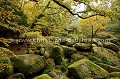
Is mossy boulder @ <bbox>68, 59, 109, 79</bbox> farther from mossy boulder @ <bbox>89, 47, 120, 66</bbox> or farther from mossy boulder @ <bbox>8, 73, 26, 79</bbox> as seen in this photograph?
mossy boulder @ <bbox>89, 47, 120, 66</bbox>

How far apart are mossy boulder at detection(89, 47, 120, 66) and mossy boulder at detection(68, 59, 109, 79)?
133 inches

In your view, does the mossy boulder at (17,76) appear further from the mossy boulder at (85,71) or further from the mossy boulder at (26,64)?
the mossy boulder at (85,71)

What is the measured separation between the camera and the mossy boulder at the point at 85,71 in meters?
11.2

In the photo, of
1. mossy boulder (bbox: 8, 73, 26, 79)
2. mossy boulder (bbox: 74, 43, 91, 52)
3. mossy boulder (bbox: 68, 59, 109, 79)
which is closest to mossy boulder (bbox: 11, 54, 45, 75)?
mossy boulder (bbox: 8, 73, 26, 79)

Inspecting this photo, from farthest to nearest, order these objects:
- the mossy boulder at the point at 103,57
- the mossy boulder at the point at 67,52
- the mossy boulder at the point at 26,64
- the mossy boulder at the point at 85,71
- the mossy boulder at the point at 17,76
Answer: the mossy boulder at the point at 103,57
the mossy boulder at the point at 67,52
the mossy boulder at the point at 85,71
the mossy boulder at the point at 26,64
the mossy boulder at the point at 17,76

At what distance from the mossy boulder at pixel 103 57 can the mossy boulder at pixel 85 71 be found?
3.38 meters

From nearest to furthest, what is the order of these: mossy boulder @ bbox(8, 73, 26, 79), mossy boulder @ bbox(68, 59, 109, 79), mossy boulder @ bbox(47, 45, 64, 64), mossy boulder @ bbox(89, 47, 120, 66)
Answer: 1. mossy boulder @ bbox(8, 73, 26, 79)
2. mossy boulder @ bbox(68, 59, 109, 79)
3. mossy boulder @ bbox(47, 45, 64, 64)
4. mossy boulder @ bbox(89, 47, 120, 66)

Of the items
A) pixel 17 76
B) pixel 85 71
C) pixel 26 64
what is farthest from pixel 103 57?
pixel 17 76

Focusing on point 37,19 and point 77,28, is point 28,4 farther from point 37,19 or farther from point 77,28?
point 77,28

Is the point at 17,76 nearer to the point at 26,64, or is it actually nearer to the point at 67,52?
the point at 26,64

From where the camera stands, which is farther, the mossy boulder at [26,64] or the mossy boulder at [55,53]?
the mossy boulder at [55,53]

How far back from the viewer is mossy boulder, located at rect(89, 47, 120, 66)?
1563 centimetres

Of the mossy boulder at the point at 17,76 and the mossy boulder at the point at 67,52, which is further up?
the mossy boulder at the point at 67,52

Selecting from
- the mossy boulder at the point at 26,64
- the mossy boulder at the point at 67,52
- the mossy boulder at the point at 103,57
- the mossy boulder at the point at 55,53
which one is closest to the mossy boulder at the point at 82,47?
the mossy boulder at the point at 103,57
